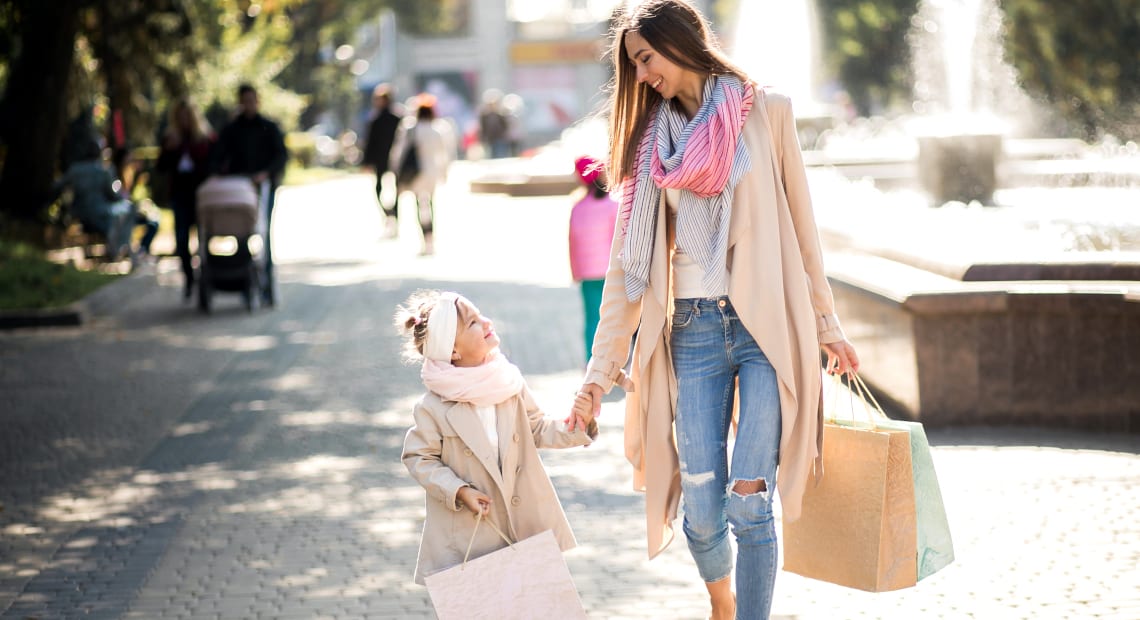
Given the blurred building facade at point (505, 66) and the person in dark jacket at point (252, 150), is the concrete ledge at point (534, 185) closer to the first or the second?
the person in dark jacket at point (252, 150)

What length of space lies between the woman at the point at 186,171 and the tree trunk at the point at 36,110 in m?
5.13

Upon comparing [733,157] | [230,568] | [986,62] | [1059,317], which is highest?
[986,62]

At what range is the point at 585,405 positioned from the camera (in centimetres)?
417

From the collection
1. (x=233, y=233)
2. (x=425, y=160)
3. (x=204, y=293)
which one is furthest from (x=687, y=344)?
(x=425, y=160)

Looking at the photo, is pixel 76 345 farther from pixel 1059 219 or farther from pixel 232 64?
pixel 232 64

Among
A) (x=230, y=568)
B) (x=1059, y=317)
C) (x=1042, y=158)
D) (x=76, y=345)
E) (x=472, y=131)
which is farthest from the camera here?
(x=472, y=131)

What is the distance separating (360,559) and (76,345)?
273 inches

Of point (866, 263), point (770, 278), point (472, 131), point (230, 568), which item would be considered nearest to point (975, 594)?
point (770, 278)

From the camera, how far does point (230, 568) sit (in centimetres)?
588

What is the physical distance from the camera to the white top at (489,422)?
13.8ft

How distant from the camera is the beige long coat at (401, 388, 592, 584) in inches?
163

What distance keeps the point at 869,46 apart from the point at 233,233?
142 ft

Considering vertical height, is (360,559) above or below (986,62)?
below

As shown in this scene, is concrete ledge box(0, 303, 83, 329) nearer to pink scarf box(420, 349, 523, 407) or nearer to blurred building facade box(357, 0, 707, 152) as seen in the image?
pink scarf box(420, 349, 523, 407)
